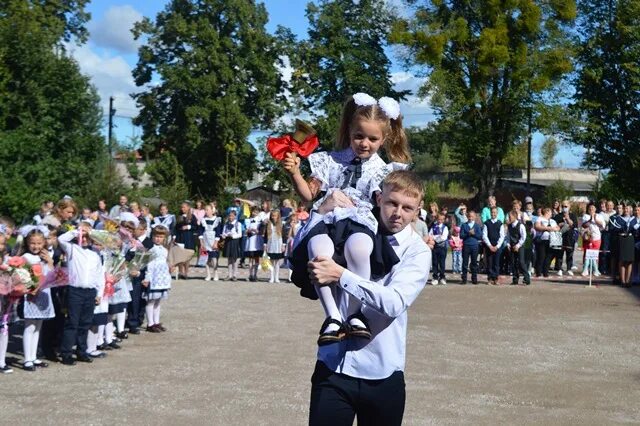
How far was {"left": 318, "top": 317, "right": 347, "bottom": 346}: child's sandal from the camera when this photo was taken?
146 inches

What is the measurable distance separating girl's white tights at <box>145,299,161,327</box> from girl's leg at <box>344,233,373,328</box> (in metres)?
10.2

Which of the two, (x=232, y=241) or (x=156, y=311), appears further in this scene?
(x=232, y=241)

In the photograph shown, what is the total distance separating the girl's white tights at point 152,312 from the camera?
13.7m

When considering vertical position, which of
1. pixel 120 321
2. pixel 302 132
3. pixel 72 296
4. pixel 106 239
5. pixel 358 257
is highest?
pixel 302 132

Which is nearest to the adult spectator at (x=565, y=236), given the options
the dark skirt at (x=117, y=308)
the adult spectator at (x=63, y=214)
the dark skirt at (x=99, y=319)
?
the dark skirt at (x=117, y=308)

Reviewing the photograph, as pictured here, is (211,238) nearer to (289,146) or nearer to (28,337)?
(28,337)

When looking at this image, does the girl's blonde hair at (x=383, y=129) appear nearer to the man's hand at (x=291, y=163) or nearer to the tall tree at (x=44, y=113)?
the man's hand at (x=291, y=163)

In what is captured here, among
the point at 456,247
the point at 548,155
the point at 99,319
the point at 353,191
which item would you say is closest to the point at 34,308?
the point at 99,319

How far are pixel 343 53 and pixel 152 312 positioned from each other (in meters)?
40.0

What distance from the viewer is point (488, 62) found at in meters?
41.8

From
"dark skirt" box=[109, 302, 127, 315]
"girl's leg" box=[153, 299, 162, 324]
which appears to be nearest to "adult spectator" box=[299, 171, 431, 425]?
"dark skirt" box=[109, 302, 127, 315]

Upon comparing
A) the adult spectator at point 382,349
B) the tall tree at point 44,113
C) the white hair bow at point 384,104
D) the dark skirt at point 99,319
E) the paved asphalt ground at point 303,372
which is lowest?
the paved asphalt ground at point 303,372

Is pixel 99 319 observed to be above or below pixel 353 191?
below

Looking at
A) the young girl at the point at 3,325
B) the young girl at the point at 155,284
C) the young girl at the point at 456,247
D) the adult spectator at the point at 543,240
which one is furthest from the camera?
the young girl at the point at 456,247
